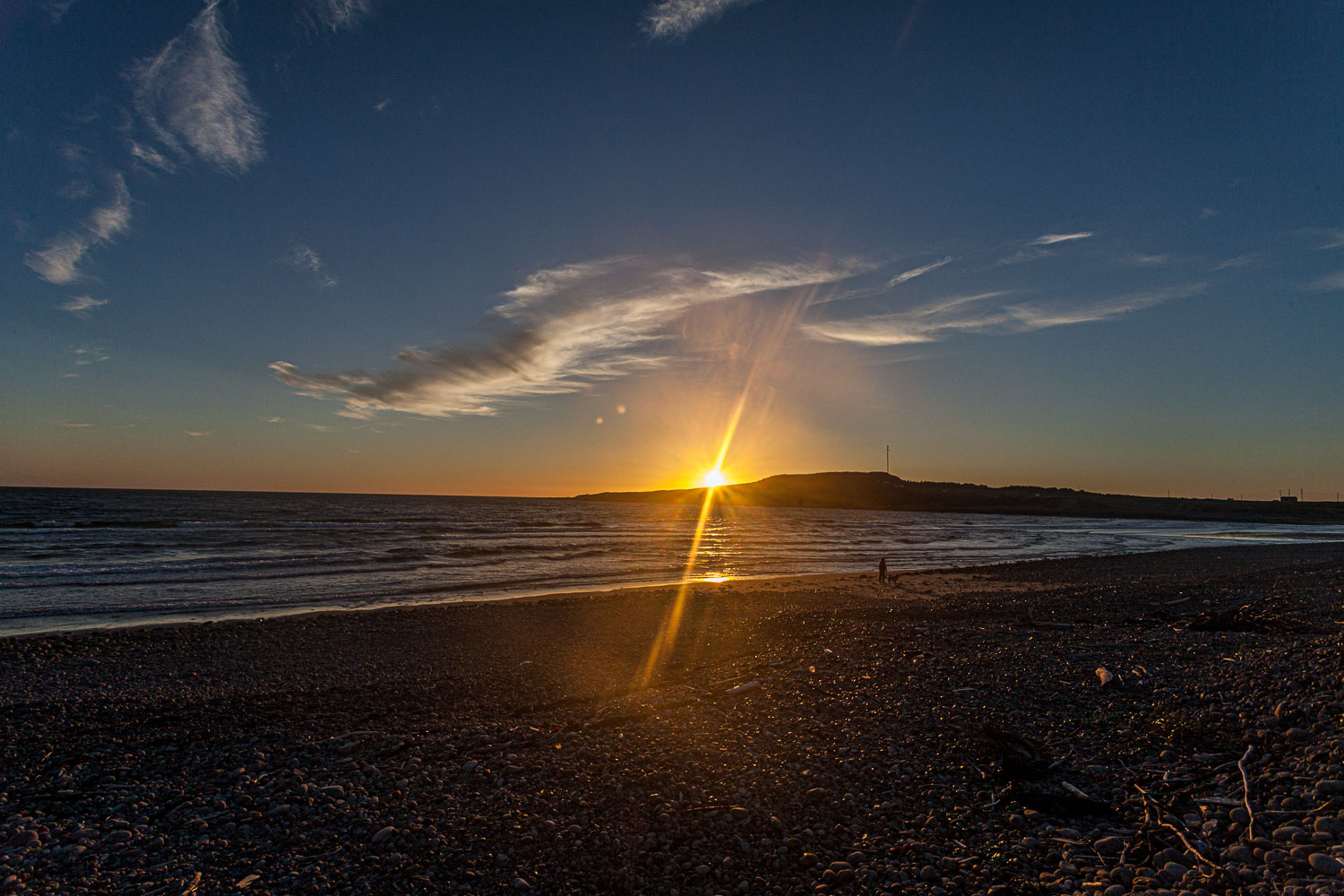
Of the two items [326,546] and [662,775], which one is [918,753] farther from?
[326,546]

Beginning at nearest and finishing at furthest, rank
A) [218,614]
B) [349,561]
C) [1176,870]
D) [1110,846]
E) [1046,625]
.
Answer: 1. [1176,870]
2. [1110,846]
3. [1046,625]
4. [218,614]
5. [349,561]

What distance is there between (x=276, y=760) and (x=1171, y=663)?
11220 millimetres

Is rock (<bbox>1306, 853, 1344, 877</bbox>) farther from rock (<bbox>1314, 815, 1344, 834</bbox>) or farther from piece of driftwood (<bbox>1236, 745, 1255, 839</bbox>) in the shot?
piece of driftwood (<bbox>1236, 745, 1255, 839</bbox>)

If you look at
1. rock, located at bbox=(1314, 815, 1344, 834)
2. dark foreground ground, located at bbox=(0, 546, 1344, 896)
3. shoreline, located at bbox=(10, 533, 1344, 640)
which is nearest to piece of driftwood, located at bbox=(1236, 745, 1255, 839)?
dark foreground ground, located at bbox=(0, 546, 1344, 896)

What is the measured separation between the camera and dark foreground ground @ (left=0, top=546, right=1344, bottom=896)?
15.7 feet

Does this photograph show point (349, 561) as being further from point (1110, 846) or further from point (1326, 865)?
point (1326, 865)

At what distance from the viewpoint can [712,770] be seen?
6523 mm

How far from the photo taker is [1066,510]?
138375mm

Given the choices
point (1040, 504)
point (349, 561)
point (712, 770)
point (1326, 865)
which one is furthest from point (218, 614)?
point (1040, 504)

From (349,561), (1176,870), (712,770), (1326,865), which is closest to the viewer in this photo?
(1326,865)

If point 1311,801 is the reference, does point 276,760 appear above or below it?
below

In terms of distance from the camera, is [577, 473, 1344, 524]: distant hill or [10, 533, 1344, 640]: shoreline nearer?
[10, 533, 1344, 640]: shoreline

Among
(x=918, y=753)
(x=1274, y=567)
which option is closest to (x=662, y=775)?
(x=918, y=753)

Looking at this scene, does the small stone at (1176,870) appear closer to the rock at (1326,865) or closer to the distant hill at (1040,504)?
the rock at (1326,865)
